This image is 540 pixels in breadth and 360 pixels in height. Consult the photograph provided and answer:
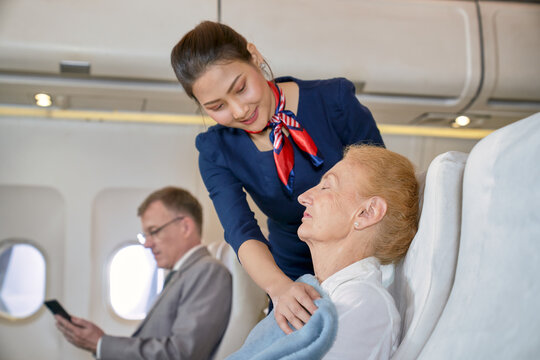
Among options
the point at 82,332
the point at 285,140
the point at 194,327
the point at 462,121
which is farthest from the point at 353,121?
the point at 462,121

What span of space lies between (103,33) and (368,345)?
2280mm

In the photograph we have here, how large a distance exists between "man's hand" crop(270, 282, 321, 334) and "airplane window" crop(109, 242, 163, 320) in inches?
114

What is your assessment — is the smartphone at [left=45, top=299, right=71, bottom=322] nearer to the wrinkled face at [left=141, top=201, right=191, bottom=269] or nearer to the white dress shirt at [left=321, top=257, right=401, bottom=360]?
the wrinkled face at [left=141, top=201, right=191, bottom=269]

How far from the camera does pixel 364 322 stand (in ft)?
3.98

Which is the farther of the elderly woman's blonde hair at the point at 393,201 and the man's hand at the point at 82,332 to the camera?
the man's hand at the point at 82,332

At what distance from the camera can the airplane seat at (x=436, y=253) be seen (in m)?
1.21

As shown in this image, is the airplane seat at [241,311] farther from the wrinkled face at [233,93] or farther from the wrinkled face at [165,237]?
the wrinkled face at [233,93]

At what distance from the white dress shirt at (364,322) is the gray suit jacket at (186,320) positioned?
1.52 metres

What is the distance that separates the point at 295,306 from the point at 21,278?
10.7 feet

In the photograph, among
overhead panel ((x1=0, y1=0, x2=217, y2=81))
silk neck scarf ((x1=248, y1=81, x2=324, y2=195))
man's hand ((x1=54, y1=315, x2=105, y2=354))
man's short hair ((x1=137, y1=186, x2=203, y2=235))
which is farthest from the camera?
man's short hair ((x1=137, y1=186, x2=203, y2=235))

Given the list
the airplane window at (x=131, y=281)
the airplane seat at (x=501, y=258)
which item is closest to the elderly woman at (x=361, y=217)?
the airplane seat at (x=501, y=258)

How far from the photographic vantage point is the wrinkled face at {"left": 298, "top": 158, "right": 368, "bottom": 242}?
56.9 inches

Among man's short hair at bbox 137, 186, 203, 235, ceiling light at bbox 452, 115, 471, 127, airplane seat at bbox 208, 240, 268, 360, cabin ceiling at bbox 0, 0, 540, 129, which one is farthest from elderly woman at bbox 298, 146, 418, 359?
ceiling light at bbox 452, 115, 471, 127

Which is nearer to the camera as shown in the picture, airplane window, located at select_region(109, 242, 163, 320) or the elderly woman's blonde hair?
the elderly woman's blonde hair
